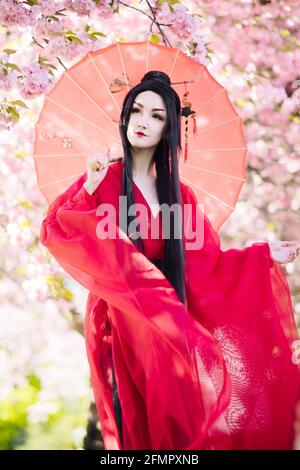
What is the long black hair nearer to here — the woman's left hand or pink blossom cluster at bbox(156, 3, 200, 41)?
the woman's left hand

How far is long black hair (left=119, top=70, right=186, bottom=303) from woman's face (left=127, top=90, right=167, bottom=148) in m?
0.02

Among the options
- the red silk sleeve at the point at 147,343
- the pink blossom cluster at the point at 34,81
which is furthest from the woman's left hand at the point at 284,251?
the pink blossom cluster at the point at 34,81

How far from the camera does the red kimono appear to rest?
2.58m

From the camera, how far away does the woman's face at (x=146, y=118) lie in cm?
297

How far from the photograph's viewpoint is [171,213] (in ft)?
9.95

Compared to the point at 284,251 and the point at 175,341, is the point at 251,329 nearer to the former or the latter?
the point at 284,251

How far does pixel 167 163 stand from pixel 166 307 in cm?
78

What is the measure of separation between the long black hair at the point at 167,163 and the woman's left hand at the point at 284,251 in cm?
41

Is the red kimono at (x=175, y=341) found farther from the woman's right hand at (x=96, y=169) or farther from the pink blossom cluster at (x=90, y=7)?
the pink blossom cluster at (x=90, y=7)

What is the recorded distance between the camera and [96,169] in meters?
2.75

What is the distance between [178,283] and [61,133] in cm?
90

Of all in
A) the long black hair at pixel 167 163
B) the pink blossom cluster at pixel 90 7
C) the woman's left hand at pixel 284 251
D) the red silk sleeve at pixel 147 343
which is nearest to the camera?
the red silk sleeve at pixel 147 343

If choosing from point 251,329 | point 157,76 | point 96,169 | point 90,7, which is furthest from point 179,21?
point 251,329
